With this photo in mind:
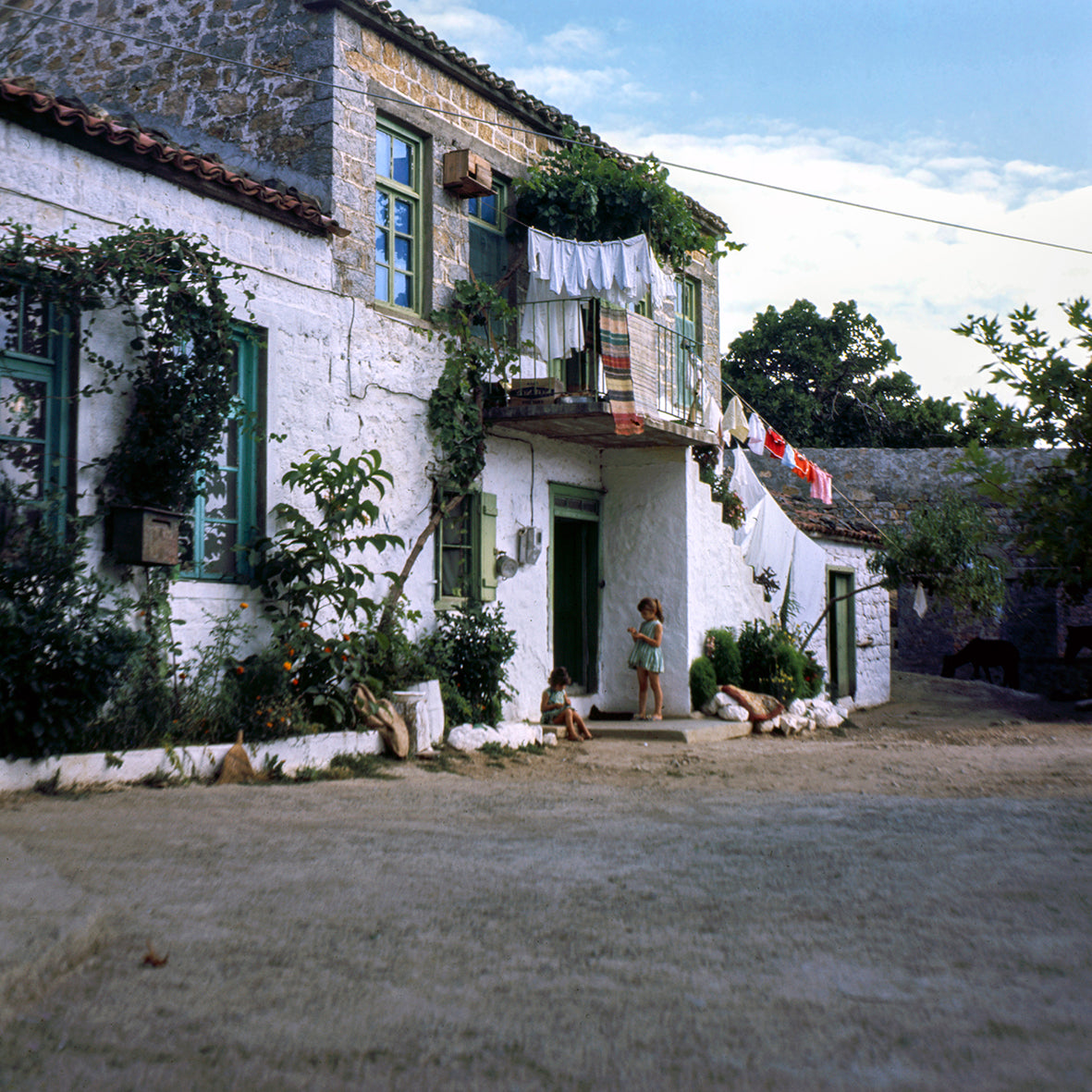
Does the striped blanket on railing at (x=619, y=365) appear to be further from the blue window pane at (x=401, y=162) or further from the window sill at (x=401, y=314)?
the blue window pane at (x=401, y=162)

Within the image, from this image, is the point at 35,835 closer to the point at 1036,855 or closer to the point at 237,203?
the point at 1036,855

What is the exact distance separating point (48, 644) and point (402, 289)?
5221 millimetres

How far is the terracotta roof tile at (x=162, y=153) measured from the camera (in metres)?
6.98

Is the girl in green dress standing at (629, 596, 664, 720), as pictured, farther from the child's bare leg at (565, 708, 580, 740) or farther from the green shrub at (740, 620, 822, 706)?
the green shrub at (740, 620, 822, 706)

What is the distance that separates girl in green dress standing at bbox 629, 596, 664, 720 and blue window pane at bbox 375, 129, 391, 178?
505cm

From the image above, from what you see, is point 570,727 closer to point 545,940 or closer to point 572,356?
point 572,356

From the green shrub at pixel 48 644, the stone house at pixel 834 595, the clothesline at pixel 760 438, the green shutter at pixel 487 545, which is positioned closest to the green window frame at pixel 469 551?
the green shutter at pixel 487 545

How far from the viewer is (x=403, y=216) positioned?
34.2ft

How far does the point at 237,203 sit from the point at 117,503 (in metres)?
2.58

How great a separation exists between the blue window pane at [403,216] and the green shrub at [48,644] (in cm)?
485

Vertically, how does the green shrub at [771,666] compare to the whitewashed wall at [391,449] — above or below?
below

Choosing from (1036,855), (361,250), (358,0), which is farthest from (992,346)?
(358,0)

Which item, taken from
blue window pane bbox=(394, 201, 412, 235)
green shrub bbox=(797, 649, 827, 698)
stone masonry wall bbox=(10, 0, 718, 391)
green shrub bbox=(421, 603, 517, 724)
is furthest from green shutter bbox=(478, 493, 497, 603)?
green shrub bbox=(797, 649, 827, 698)

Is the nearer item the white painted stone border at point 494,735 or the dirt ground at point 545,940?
the dirt ground at point 545,940
